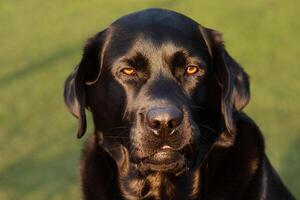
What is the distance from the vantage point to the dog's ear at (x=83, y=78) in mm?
4840

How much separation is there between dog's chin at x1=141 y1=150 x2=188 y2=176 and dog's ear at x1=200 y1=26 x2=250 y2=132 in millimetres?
362

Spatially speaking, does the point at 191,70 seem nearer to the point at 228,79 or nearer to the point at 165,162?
the point at 228,79

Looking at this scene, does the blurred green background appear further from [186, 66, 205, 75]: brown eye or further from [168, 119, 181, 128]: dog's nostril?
[168, 119, 181, 128]: dog's nostril

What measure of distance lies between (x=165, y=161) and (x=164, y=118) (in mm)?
310

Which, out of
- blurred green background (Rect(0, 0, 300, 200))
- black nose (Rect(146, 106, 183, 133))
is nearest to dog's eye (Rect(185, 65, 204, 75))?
black nose (Rect(146, 106, 183, 133))

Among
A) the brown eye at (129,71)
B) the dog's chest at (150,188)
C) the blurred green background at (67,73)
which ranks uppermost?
the brown eye at (129,71)

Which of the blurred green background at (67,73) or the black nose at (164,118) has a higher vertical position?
the black nose at (164,118)

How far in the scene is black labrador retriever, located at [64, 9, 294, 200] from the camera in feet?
14.8

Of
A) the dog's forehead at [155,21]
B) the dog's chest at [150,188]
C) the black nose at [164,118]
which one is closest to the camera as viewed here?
the black nose at [164,118]

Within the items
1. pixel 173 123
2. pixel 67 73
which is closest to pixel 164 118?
pixel 173 123

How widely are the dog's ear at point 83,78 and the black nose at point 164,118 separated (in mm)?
649

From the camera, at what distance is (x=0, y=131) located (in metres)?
9.64

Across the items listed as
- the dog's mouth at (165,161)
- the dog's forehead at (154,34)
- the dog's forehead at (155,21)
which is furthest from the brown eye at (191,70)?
the dog's mouth at (165,161)

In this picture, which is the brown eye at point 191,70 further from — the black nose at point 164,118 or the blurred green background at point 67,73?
the blurred green background at point 67,73
